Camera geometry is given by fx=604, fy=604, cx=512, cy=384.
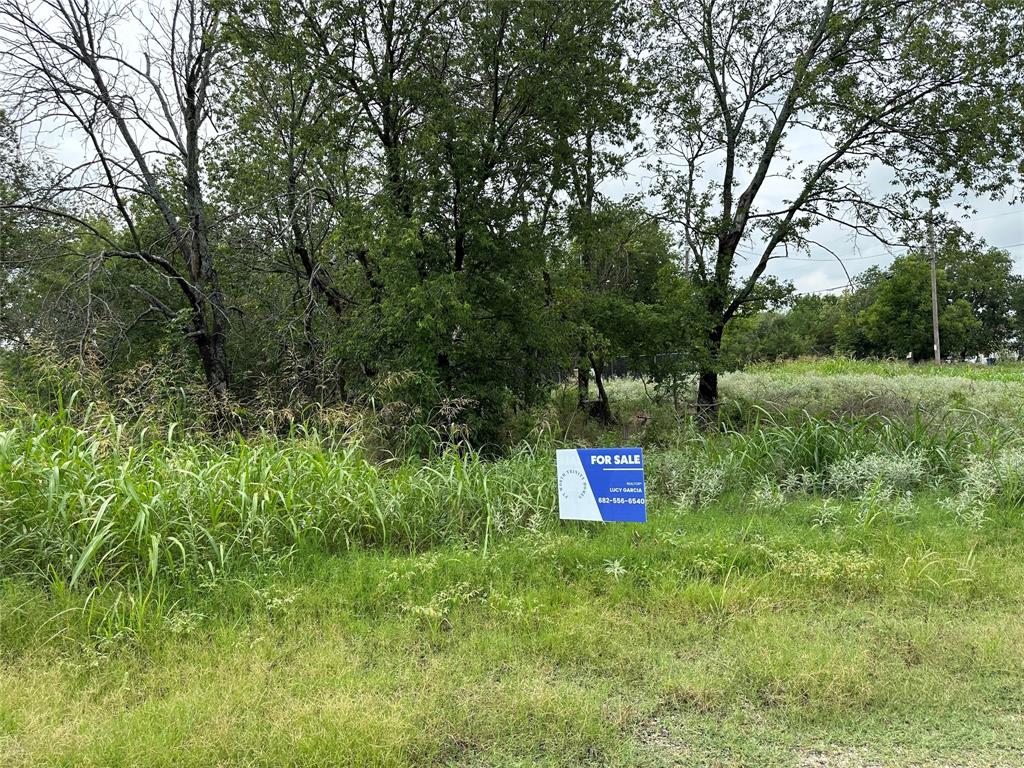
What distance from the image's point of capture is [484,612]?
3.38 m

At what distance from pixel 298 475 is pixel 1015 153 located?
11058mm

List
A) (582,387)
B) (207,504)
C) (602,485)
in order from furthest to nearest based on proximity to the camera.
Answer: (582,387)
(602,485)
(207,504)

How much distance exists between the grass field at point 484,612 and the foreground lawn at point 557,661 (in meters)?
0.01

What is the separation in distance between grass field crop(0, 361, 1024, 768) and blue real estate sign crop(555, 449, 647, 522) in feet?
0.76

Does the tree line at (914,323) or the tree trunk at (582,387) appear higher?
the tree line at (914,323)

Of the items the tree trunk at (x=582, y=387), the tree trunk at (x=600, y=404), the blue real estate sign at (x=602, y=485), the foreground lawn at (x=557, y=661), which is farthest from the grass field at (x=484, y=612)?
the tree trunk at (x=600, y=404)

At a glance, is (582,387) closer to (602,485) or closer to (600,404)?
(600,404)

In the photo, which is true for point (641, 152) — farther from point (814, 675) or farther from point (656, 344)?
point (814, 675)

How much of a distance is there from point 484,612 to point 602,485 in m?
A: 1.26

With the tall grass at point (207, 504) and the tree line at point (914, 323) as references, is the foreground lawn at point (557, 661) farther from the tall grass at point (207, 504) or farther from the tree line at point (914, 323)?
the tree line at point (914, 323)

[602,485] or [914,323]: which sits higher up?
[914,323]

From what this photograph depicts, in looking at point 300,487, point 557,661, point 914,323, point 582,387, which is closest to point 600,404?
point 582,387

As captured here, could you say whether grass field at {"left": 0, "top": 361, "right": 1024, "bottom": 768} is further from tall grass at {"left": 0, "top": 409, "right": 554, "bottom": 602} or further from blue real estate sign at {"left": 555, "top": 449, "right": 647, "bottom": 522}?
blue real estate sign at {"left": 555, "top": 449, "right": 647, "bottom": 522}

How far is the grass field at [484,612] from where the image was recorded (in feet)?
7.75
